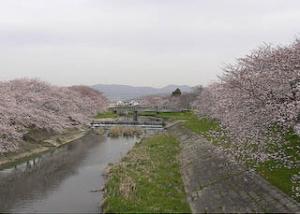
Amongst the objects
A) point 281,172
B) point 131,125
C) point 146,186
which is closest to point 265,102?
point 281,172

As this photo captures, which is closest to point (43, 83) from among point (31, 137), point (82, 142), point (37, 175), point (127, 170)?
point (82, 142)

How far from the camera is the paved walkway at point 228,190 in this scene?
16.3m

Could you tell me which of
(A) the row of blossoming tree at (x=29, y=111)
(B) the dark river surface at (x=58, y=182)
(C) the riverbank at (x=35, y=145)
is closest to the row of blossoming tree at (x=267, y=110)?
(B) the dark river surface at (x=58, y=182)

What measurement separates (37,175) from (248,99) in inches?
686

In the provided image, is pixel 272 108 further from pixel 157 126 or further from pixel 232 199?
pixel 157 126

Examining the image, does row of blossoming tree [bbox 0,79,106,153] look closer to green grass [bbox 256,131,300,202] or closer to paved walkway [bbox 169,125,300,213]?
Answer: paved walkway [bbox 169,125,300,213]

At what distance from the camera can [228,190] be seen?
19.3 m

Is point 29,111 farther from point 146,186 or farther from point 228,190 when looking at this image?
point 228,190

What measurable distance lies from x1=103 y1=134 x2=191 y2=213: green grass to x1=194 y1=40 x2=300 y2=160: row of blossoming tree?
4.09 metres

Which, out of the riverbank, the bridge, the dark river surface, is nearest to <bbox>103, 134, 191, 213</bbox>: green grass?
the dark river surface

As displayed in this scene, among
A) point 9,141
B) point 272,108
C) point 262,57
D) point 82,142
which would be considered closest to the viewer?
point 272,108

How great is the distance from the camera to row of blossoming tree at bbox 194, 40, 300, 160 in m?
16.2

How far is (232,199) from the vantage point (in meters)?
18.0

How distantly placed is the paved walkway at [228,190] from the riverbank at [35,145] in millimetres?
15044
